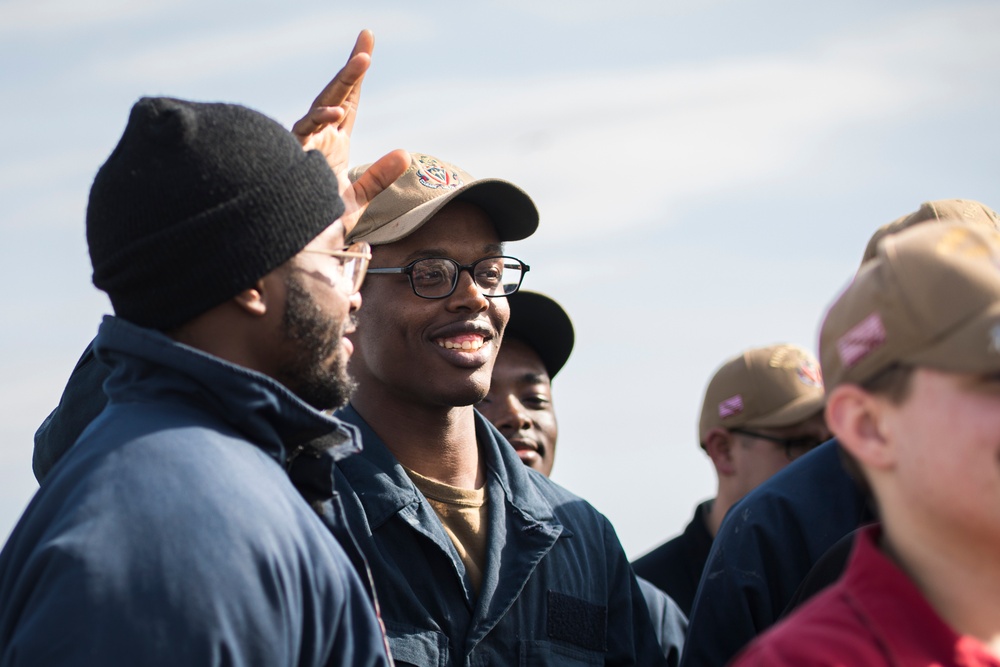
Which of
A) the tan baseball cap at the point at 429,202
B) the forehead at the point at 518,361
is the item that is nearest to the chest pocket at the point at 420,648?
the tan baseball cap at the point at 429,202

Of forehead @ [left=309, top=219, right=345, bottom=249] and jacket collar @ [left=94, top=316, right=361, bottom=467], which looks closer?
jacket collar @ [left=94, top=316, right=361, bottom=467]

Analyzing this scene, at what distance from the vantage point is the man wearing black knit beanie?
216cm

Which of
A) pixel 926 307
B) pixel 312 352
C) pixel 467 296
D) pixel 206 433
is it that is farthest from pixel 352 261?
pixel 926 307

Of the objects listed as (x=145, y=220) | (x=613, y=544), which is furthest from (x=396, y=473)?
(x=145, y=220)

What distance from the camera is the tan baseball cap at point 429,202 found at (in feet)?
13.5

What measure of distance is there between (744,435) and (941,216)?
2.17m

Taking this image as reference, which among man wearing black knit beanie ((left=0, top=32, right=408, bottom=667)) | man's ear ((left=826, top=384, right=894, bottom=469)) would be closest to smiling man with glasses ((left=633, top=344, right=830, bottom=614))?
man wearing black knit beanie ((left=0, top=32, right=408, bottom=667))

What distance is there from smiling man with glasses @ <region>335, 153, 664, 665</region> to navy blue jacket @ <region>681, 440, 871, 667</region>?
36cm

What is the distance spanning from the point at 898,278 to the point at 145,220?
152 centimetres

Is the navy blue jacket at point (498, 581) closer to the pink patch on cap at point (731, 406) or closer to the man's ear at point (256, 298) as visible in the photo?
the man's ear at point (256, 298)

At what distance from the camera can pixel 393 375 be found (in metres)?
4.11

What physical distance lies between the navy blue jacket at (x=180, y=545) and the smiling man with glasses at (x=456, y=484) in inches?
44.3

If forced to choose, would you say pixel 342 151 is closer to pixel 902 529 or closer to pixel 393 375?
pixel 393 375

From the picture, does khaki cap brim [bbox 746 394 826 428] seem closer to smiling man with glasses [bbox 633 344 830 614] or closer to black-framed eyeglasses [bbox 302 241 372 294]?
smiling man with glasses [bbox 633 344 830 614]
